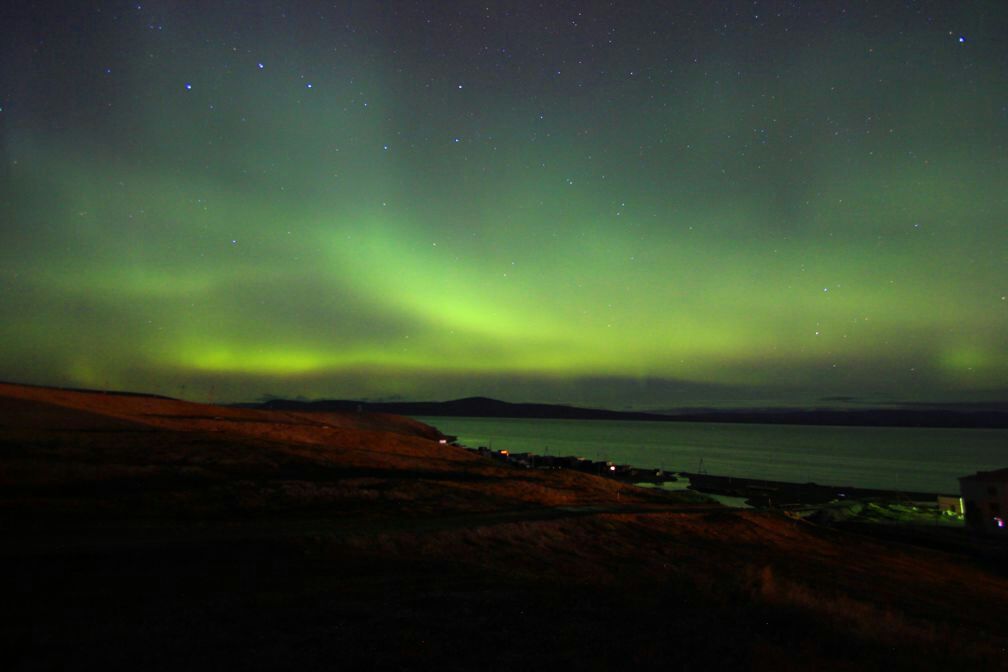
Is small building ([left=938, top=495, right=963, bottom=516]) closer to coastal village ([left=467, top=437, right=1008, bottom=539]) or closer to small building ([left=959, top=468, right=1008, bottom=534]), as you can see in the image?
coastal village ([left=467, top=437, right=1008, bottom=539])

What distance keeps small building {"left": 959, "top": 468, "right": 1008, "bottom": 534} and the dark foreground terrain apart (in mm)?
22133

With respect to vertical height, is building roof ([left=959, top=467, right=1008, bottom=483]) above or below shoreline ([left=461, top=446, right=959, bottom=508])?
above

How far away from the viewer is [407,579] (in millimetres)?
15312

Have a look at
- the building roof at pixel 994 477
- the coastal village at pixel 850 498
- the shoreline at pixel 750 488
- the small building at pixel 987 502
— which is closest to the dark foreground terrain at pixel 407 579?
the small building at pixel 987 502

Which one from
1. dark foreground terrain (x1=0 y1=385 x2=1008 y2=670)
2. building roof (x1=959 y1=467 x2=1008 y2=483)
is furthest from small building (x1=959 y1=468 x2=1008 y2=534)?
dark foreground terrain (x1=0 y1=385 x2=1008 y2=670)

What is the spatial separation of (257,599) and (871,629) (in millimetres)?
13188

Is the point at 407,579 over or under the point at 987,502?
over

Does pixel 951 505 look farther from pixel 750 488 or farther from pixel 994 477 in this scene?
pixel 750 488

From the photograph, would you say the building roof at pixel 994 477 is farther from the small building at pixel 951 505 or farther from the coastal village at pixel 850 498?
the small building at pixel 951 505

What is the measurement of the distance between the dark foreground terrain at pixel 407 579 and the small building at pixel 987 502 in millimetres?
22133

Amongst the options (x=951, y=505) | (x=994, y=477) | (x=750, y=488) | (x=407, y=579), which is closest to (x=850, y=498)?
(x=951, y=505)

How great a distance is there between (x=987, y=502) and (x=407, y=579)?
66.4 m

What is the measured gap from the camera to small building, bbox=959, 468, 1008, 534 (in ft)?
186

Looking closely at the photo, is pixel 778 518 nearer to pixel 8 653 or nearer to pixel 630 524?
pixel 630 524
